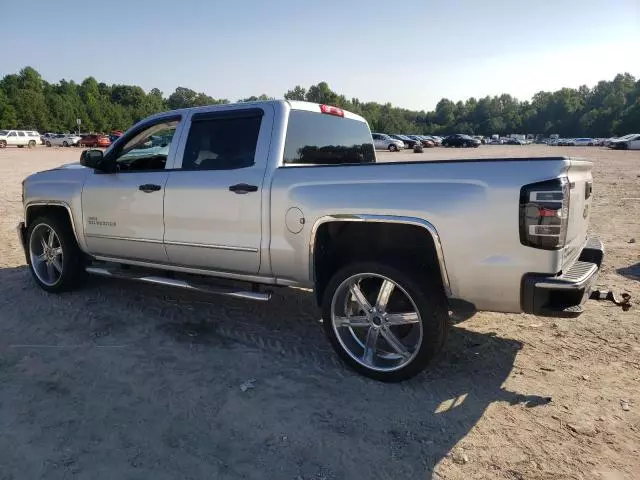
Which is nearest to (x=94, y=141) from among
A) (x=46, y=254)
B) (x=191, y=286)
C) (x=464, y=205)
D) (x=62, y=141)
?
(x=62, y=141)

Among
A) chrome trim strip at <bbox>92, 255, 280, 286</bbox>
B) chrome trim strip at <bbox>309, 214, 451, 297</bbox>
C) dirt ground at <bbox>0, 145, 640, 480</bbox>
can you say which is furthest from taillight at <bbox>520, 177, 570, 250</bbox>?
chrome trim strip at <bbox>92, 255, 280, 286</bbox>

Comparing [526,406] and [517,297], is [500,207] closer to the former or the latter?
[517,297]

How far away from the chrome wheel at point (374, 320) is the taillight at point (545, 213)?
94 centimetres

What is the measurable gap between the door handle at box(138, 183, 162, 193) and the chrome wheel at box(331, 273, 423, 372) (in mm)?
2035

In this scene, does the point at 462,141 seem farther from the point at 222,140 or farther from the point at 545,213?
the point at 545,213

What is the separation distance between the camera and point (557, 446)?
2.96m

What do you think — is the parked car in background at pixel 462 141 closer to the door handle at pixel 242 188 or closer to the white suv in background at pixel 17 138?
the white suv in background at pixel 17 138

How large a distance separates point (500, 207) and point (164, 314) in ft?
11.2

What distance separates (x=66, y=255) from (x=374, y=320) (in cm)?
361

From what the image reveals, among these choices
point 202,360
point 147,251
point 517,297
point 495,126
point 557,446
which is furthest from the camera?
point 495,126

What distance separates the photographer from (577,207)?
3494mm

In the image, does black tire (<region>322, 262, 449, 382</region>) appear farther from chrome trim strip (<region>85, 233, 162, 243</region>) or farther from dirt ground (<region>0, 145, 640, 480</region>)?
chrome trim strip (<region>85, 233, 162, 243</region>)

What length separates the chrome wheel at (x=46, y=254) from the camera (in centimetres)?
571

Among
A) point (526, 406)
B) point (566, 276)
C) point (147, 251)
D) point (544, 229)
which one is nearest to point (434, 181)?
point (544, 229)
